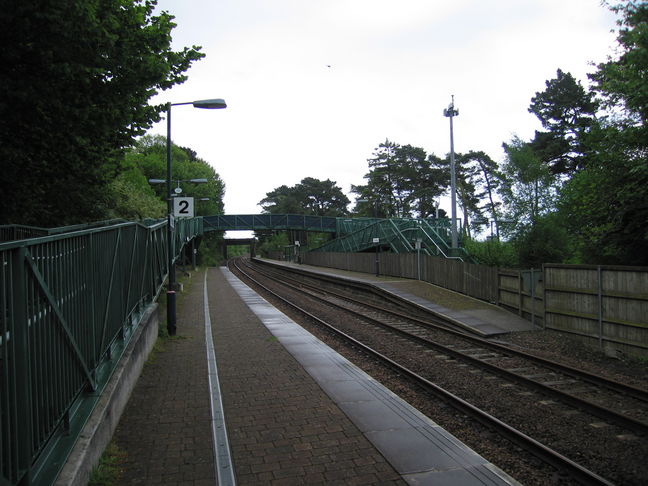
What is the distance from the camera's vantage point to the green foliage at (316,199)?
87.4m

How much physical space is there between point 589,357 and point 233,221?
57.3 m

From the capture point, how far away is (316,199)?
88688 mm

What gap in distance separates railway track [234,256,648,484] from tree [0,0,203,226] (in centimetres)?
742

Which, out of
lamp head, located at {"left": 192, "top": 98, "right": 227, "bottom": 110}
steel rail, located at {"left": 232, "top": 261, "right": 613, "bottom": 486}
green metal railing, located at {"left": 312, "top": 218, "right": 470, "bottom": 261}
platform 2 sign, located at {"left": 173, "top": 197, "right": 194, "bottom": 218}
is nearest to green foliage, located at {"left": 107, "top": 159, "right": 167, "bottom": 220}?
platform 2 sign, located at {"left": 173, "top": 197, "right": 194, "bottom": 218}

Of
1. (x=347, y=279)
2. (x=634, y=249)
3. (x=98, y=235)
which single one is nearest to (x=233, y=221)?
(x=347, y=279)

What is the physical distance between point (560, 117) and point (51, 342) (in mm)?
42350

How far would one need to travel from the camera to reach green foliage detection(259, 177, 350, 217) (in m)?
87.4

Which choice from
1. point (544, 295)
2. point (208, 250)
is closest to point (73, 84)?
point (544, 295)

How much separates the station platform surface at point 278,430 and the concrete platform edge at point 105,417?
24 centimetres

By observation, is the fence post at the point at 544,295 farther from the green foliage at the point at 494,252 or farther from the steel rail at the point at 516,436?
the steel rail at the point at 516,436

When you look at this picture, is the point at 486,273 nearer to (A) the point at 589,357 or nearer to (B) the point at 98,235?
(A) the point at 589,357

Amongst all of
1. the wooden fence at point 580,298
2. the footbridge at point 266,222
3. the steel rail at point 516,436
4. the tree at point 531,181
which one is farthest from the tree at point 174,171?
the steel rail at point 516,436

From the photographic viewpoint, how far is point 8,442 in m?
2.87

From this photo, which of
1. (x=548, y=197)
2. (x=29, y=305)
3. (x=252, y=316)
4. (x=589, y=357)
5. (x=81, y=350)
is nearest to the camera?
(x=29, y=305)
